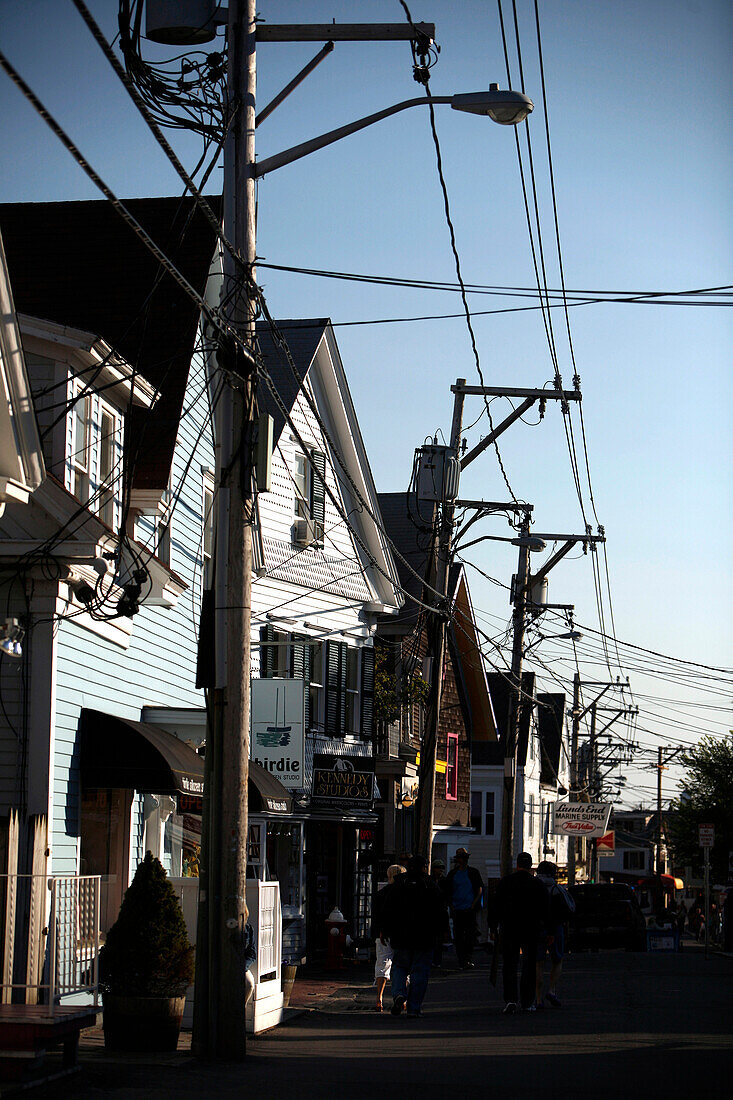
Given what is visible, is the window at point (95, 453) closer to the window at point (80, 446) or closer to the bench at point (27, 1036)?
the window at point (80, 446)

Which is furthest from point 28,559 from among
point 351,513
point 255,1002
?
point 351,513

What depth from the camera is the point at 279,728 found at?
22.0 m

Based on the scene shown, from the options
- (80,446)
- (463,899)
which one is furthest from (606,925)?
(80,446)

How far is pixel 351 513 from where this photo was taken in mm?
29031

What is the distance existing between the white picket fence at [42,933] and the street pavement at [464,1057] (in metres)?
0.67

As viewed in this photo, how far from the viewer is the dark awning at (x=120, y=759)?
14.3 meters

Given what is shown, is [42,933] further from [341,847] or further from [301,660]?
[341,847]

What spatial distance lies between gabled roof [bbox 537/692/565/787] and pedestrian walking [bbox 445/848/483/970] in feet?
123

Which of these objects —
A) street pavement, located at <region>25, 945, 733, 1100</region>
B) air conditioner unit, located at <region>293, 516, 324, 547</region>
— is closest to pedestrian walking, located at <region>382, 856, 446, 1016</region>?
street pavement, located at <region>25, 945, 733, 1100</region>

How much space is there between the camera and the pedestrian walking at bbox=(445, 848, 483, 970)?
22.4 meters

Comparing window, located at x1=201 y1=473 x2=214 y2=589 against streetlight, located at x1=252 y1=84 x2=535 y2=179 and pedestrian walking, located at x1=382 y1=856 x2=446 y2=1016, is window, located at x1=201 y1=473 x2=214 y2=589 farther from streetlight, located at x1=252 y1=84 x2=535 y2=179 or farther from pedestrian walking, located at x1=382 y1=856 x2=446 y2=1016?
streetlight, located at x1=252 y1=84 x2=535 y2=179

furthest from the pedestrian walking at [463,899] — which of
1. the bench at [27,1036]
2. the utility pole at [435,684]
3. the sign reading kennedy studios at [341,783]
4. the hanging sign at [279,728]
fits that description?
the bench at [27,1036]

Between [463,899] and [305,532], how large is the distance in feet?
25.1

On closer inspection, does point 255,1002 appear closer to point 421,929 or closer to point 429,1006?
point 421,929
